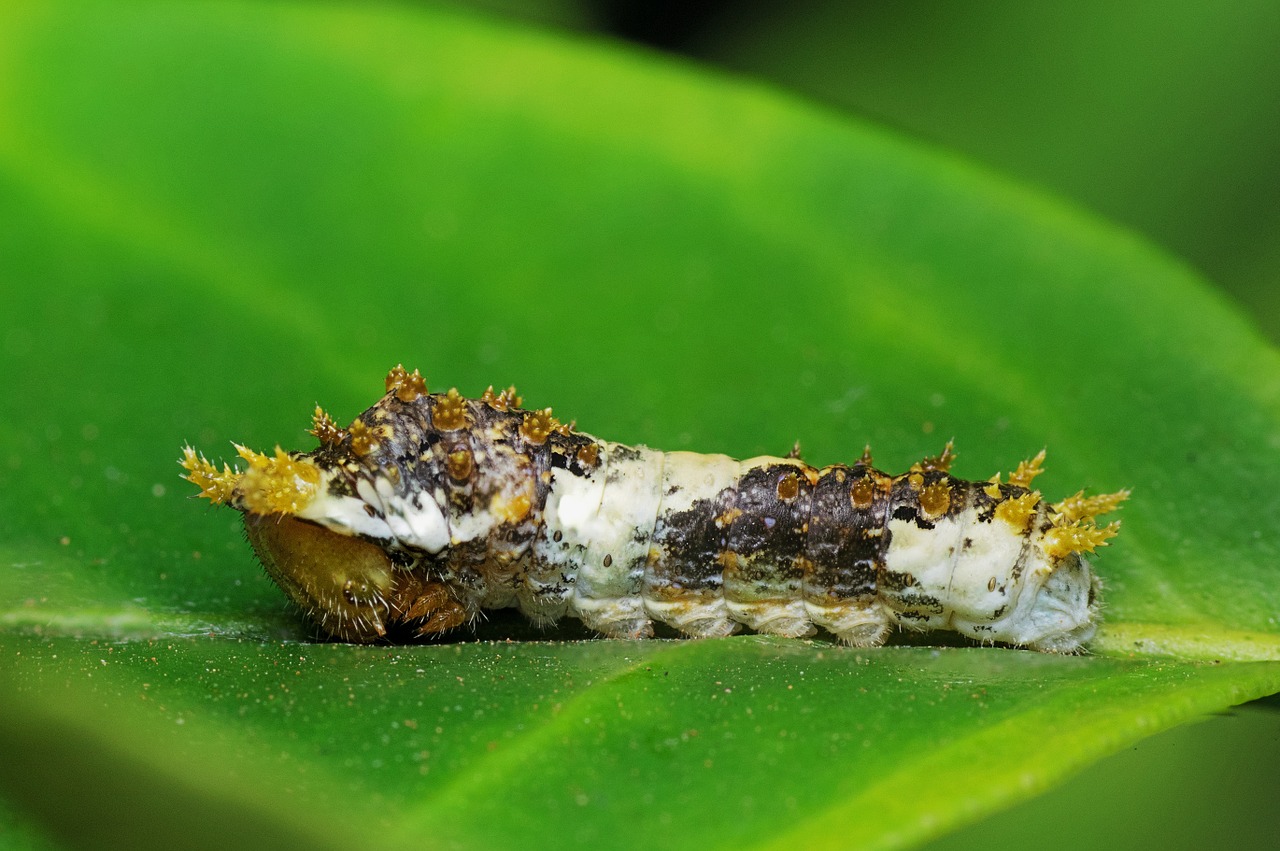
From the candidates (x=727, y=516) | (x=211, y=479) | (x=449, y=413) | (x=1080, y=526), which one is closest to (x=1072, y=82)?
(x=1080, y=526)

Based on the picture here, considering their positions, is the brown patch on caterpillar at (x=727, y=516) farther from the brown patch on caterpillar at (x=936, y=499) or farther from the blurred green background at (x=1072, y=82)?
the blurred green background at (x=1072, y=82)

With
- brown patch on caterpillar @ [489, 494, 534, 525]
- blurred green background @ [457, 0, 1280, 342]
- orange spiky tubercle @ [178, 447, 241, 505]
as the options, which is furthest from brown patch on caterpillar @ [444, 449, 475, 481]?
blurred green background @ [457, 0, 1280, 342]

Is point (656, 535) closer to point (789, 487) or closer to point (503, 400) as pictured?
point (789, 487)

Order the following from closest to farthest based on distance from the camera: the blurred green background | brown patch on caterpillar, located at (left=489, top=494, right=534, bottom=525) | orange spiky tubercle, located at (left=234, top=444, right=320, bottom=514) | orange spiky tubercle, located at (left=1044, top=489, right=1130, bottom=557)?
orange spiky tubercle, located at (left=234, top=444, right=320, bottom=514) < orange spiky tubercle, located at (left=1044, top=489, right=1130, bottom=557) < brown patch on caterpillar, located at (left=489, top=494, right=534, bottom=525) < the blurred green background

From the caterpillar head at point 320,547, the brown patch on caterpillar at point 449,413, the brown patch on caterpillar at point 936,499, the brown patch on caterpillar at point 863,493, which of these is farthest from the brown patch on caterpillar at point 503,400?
the brown patch on caterpillar at point 936,499

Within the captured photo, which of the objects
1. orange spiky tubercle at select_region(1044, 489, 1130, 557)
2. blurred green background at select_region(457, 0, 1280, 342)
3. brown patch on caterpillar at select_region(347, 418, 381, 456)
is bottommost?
orange spiky tubercle at select_region(1044, 489, 1130, 557)

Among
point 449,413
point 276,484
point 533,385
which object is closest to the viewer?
point 276,484

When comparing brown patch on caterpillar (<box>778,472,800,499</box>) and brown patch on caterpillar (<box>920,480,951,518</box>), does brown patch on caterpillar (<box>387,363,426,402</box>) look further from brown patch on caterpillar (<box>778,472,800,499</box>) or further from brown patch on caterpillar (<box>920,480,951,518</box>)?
brown patch on caterpillar (<box>920,480,951,518</box>)
